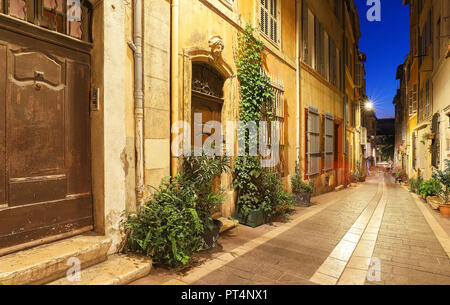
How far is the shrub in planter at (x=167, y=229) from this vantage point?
2.85m

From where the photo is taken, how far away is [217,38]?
4457 millimetres

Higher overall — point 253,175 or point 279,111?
point 279,111

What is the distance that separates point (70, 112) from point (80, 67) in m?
0.59

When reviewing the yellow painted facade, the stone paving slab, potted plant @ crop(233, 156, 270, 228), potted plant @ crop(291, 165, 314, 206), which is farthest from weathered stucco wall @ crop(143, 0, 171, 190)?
the yellow painted facade

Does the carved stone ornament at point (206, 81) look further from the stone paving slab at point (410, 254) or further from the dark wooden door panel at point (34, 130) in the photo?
the stone paving slab at point (410, 254)

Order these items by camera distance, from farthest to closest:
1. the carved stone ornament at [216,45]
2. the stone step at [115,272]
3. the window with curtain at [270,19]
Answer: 1. the window with curtain at [270,19]
2. the carved stone ornament at [216,45]
3. the stone step at [115,272]

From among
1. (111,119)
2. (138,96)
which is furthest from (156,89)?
(111,119)

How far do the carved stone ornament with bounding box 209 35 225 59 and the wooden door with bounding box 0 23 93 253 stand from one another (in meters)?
2.22

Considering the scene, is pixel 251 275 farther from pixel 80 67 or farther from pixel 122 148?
pixel 80 67

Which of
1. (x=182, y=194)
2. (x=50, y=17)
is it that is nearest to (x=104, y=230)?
(x=182, y=194)

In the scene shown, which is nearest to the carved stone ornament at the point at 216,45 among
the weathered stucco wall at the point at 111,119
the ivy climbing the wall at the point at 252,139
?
the ivy climbing the wall at the point at 252,139

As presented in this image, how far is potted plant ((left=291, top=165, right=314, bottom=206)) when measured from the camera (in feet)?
Result: 23.2

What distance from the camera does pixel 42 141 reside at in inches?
106

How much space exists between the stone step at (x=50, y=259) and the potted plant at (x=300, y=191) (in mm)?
5563
